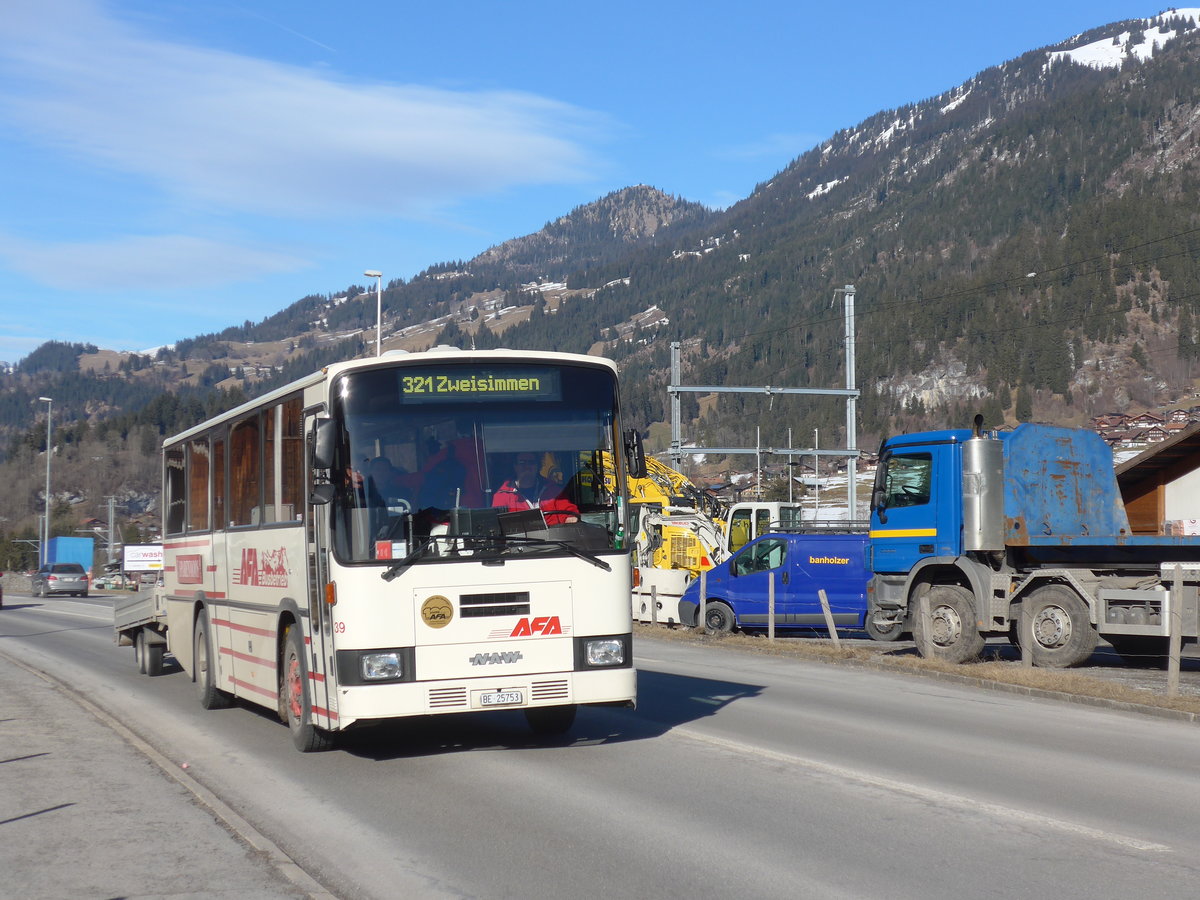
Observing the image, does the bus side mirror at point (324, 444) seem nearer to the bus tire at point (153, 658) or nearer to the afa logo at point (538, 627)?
the afa logo at point (538, 627)

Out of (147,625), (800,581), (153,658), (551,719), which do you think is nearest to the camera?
(551,719)

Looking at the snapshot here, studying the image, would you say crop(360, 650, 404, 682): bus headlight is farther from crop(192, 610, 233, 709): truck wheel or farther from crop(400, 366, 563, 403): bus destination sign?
crop(192, 610, 233, 709): truck wheel

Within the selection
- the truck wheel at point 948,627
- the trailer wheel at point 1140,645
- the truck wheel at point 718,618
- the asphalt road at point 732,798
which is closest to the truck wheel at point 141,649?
the asphalt road at point 732,798

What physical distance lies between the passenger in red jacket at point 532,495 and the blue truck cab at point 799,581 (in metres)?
14.5

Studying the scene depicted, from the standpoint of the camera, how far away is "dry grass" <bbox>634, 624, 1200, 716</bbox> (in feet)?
46.3

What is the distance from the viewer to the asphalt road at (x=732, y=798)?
6477mm

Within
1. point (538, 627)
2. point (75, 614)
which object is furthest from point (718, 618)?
point (75, 614)

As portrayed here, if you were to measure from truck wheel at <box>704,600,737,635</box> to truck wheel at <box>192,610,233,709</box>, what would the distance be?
41.9 feet

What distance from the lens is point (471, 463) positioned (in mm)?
9883

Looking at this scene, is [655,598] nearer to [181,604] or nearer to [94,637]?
[94,637]

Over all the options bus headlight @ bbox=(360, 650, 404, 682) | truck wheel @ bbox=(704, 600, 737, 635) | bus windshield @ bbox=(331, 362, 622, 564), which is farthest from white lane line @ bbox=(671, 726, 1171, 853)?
truck wheel @ bbox=(704, 600, 737, 635)

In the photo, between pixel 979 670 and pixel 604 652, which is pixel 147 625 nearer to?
pixel 604 652

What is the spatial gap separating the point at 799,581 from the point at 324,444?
53.5ft

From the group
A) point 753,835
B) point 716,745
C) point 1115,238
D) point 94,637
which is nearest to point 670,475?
point 94,637
